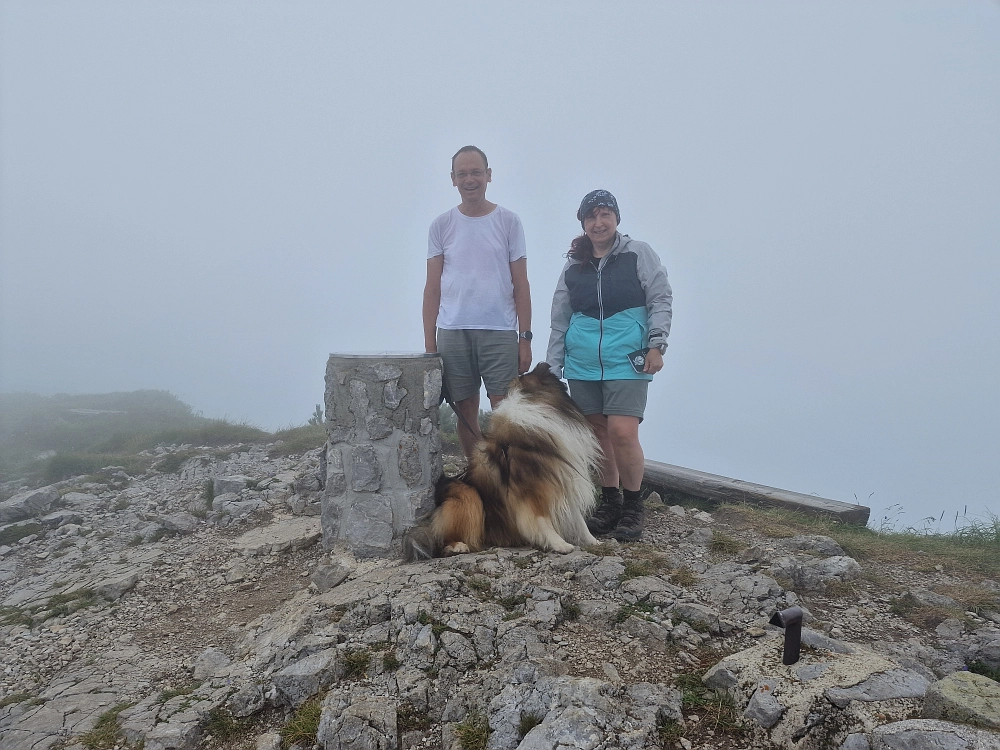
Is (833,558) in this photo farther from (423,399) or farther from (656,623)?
(423,399)

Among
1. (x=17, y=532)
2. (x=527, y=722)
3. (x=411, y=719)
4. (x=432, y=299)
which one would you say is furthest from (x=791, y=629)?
(x=17, y=532)

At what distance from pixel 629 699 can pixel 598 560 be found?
49.5 inches

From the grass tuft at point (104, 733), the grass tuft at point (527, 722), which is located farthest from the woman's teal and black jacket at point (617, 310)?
the grass tuft at point (104, 733)

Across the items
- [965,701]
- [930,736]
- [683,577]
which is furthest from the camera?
[683,577]

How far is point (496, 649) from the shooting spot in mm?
2840

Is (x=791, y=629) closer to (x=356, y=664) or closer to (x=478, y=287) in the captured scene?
(x=356, y=664)

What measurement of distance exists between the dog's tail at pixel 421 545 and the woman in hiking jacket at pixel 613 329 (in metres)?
1.24

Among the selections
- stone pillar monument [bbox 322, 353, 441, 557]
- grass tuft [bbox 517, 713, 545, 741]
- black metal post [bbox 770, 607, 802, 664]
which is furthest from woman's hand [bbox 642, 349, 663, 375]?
grass tuft [bbox 517, 713, 545, 741]

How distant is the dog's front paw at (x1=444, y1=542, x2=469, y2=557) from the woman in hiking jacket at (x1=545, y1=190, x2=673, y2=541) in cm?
108

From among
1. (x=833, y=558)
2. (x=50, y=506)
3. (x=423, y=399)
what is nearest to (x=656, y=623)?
(x=833, y=558)

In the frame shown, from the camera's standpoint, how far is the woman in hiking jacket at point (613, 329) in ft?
13.8

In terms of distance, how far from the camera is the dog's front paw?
154 inches

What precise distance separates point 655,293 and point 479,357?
52.6 inches

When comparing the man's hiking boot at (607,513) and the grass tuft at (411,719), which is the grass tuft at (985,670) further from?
the grass tuft at (411,719)
